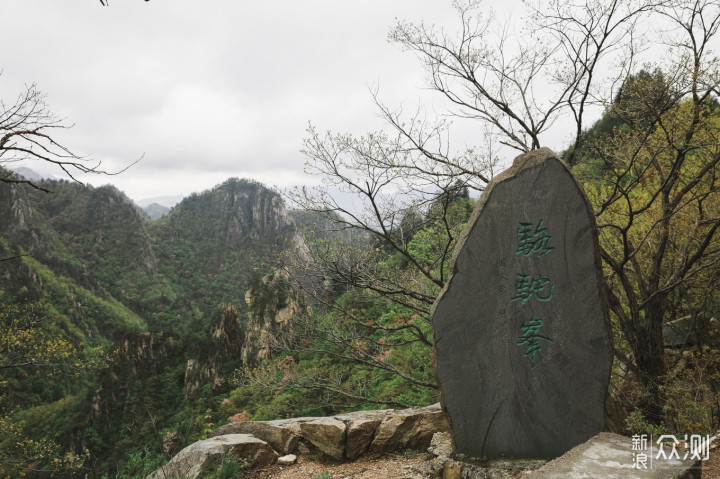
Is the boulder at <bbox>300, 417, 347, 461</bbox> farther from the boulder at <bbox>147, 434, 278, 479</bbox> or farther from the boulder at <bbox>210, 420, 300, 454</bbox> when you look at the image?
the boulder at <bbox>147, 434, 278, 479</bbox>

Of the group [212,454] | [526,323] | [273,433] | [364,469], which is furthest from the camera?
[273,433]

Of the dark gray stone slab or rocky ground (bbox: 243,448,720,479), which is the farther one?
rocky ground (bbox: 243,448,720,479)

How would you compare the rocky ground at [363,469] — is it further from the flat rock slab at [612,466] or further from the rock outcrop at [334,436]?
the flat rock slab at [612,466]

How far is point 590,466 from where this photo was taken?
2510 mm

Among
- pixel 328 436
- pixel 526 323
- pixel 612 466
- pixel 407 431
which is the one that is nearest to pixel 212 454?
pixel 328 436

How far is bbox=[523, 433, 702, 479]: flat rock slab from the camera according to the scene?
2354 millimetres

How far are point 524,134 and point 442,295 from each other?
10.3 feet

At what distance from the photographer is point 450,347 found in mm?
3416

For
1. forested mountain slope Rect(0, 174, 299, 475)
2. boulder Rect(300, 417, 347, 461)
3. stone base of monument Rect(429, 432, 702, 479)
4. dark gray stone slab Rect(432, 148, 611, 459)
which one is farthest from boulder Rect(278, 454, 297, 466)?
dark gray stone slab Rect(432, 148, 611, 459)

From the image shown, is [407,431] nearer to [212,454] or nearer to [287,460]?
[287,460]

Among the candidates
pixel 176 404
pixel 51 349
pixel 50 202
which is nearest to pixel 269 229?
pixel 50 202

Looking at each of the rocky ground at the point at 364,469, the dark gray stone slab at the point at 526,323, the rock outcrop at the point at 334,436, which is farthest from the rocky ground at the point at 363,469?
the dark gray stone slab at the point at 526,323

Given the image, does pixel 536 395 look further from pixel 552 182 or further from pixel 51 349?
pixel 51 349

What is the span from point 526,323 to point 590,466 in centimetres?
112
